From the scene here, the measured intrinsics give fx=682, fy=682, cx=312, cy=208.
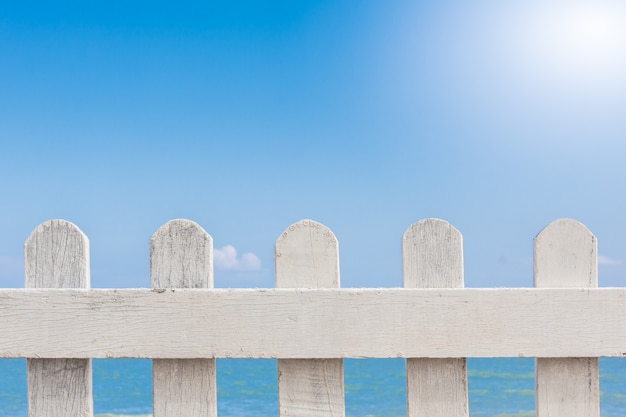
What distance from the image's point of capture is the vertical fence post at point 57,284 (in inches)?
107

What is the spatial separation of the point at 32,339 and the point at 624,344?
226 centimetres

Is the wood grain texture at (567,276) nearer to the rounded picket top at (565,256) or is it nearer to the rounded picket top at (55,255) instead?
the rounded picket top at (565,256)

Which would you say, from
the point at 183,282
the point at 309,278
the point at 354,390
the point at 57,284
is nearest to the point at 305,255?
the point at 309,278

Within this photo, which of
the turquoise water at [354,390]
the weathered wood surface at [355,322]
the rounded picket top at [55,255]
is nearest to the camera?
the weathered wood surface at [355,322]

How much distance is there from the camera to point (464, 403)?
8.69ft

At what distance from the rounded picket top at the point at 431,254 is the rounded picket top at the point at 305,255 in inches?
11.2

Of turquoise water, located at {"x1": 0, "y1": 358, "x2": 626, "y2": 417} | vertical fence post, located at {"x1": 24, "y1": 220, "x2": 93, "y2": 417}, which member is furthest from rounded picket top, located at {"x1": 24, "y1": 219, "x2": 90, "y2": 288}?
turquoise water, located at {"x1": 0, "y1": 358, "x2": 626, "y2": 417}

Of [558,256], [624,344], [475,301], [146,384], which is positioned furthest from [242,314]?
[146,384]

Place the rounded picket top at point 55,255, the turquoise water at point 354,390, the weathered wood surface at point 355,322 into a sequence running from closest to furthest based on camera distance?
1. the weathered wood surface at point 355,322
2. the rounded picket top at point 55,255
3. the turquoise water at point 354,390

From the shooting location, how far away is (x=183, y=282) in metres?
2.63

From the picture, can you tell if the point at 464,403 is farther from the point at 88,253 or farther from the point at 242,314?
the point at 88,253

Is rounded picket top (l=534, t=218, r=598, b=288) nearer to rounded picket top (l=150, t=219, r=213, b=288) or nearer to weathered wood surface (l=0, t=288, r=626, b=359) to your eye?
weathered wood surface (l=0, t=288, r=626, b=359)

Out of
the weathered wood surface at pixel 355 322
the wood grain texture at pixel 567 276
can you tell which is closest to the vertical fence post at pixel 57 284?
the weathered wood surface at pixel 355 322

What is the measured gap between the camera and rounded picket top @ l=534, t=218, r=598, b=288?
2676mm
